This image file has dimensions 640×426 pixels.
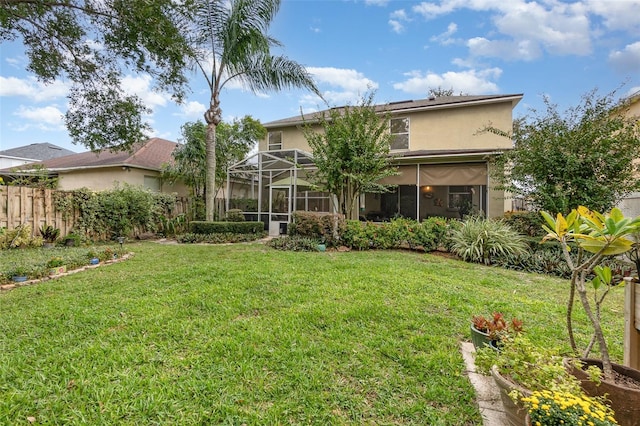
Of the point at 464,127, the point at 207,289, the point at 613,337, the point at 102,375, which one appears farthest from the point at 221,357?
the point at 464,127

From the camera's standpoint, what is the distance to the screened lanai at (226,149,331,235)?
39.6 feet

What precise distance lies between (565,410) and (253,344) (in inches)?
95.3

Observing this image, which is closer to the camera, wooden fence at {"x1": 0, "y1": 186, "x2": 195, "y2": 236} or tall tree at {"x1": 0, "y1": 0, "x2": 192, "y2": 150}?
tall tree at {"x1": 0, "y1": 0, "x2": 192, "y2": 150}

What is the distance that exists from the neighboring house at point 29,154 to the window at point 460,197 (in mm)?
31019

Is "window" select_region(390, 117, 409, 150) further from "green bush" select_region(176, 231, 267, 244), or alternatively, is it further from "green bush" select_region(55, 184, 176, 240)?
"green bush" select_region(55, 184, 176, 240)

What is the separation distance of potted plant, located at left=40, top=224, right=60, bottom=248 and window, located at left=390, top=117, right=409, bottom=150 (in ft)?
42.2

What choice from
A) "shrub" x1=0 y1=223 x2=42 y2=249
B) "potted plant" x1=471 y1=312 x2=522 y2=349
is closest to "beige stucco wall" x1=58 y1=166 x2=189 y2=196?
"shrub" x1=0 y1=223 x2=42 y2=249

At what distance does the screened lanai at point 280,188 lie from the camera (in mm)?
12078

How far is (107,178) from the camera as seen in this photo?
1431 centimetres

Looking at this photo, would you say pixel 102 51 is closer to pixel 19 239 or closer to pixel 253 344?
pixel 19 239

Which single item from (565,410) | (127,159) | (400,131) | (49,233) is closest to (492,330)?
(565,410)

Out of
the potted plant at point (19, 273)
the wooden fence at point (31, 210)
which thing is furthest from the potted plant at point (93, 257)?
the wooden fence at point (31, 210)

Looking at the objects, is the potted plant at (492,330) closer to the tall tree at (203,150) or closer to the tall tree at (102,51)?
the tall tree at (102,51)

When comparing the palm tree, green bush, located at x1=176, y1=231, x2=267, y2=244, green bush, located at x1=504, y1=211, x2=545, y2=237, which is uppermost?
the palm tree
